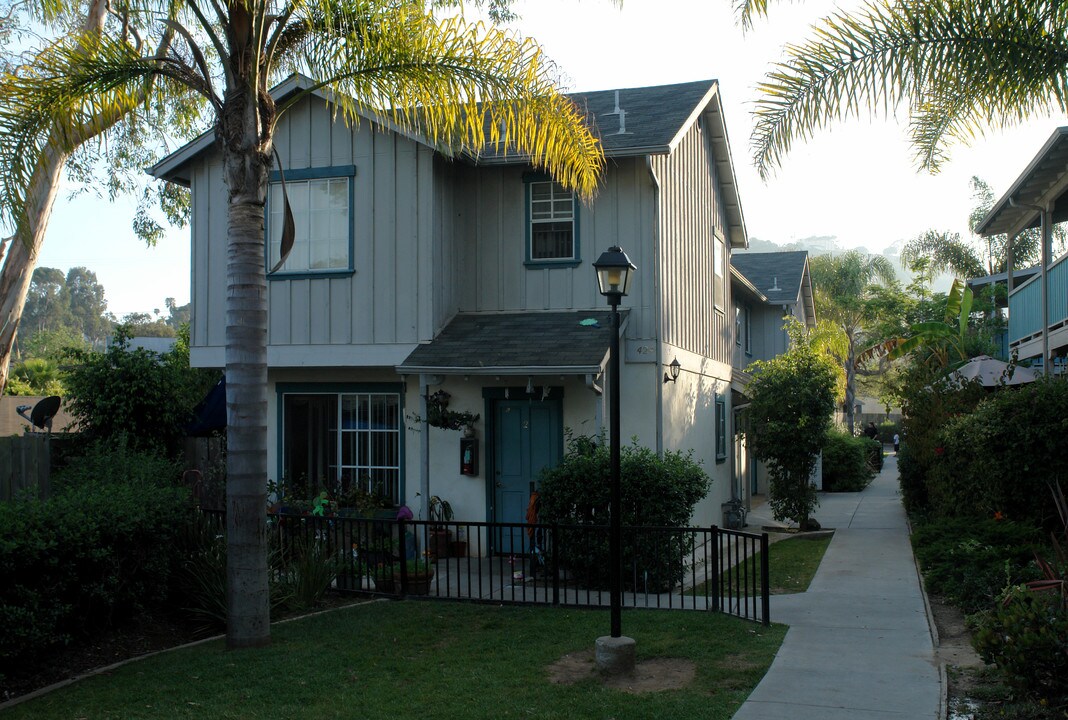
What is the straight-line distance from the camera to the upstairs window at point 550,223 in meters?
14.4

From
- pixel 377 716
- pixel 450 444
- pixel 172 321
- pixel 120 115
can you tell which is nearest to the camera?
pixel 377 716

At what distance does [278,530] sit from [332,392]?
435 centimetres

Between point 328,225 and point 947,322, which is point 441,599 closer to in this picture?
point 328,225

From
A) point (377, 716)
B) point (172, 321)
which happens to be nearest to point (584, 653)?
point (377, 716)

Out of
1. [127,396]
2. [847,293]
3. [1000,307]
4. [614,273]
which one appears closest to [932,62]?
[614,273]

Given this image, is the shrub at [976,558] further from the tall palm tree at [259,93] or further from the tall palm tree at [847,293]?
the tall palm tree at [847,293]

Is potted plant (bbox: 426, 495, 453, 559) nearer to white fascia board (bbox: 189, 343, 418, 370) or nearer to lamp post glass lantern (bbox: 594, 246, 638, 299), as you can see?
white fascia board (bbox: 189, 343, 418, 370)

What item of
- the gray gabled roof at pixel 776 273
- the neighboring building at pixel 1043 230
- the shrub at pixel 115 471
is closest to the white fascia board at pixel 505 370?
the shrub at pixel 115 471

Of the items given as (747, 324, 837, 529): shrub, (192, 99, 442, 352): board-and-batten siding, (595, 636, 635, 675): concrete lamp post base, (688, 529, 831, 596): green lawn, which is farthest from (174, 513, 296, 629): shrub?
(747, 324, 837, 529): shrub

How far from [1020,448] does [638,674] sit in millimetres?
6500

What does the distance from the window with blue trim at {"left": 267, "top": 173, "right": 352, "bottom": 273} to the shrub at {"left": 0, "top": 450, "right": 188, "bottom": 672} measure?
217 inches

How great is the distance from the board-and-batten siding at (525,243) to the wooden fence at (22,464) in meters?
6.09

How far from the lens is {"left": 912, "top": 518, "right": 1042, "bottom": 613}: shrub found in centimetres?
960

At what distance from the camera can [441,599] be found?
1034 cm
